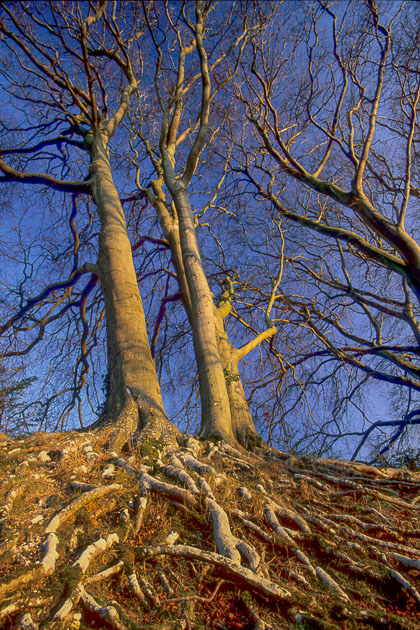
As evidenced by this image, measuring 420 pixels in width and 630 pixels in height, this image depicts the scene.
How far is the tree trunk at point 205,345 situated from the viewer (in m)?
3.90

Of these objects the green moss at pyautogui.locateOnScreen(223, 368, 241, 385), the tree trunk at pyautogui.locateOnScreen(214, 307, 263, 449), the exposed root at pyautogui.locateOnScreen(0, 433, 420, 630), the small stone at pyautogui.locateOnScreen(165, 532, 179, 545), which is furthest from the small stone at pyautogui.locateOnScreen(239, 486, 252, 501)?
the green moss at pyautogui.locateOnScreen(223, 368, 241, 385)

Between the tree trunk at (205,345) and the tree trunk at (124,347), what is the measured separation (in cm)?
54

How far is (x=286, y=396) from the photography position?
7.64 metres

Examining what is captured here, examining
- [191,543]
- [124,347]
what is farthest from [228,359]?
[191,543]

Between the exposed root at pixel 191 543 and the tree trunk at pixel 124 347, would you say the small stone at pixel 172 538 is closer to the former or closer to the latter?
the exposed root at pixel 191 543

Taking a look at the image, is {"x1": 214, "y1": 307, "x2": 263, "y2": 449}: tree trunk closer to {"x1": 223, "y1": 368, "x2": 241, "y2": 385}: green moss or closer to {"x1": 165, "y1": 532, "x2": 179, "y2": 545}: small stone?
{"x1": 223, "y1": 368, "x2": 241, "y2": 385}: green moss

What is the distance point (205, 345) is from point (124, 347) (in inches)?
38.5

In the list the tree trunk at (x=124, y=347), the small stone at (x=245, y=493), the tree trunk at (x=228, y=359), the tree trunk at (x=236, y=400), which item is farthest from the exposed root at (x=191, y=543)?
the tree trunk at (x=228, y=359)

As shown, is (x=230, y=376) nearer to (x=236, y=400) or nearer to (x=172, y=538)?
(x=236, y=400)

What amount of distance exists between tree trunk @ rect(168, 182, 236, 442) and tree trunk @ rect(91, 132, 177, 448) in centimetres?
54

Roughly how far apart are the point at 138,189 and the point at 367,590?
7696mm

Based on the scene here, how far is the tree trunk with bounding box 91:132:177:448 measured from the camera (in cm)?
345

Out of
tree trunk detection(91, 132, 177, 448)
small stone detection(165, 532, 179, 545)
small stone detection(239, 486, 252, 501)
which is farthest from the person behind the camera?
tree trunk detection(91, 132, 177, 448)

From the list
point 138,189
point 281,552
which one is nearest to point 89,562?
point 281,552
